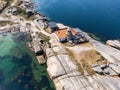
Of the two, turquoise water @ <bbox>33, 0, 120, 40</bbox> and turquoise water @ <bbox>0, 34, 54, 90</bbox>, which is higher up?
turquoise water @ <bbox>33, 0, 120, 40</bbox>

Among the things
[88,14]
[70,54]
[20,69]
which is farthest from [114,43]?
[20,69]

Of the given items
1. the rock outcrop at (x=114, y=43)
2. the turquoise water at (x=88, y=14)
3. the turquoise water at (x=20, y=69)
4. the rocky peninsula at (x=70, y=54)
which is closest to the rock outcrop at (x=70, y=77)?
the rocky peninsula at (x=70, y=54)

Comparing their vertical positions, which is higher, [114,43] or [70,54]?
[114,43]

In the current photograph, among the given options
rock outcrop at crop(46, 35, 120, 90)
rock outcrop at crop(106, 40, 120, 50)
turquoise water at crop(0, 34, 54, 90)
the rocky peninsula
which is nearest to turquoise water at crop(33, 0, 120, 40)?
rock outcrop at crop(106, 40, 120, 50)

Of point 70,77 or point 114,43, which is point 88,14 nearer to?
point 114,43

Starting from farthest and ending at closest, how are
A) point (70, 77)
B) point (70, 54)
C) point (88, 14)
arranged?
1. point (88, 14)
2. point (70, 54)
3. point (70, 77)

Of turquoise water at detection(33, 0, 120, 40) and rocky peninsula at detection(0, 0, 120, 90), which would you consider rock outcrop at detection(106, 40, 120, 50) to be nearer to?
rocky peninsula at detection(0, 0, 120, 90)
